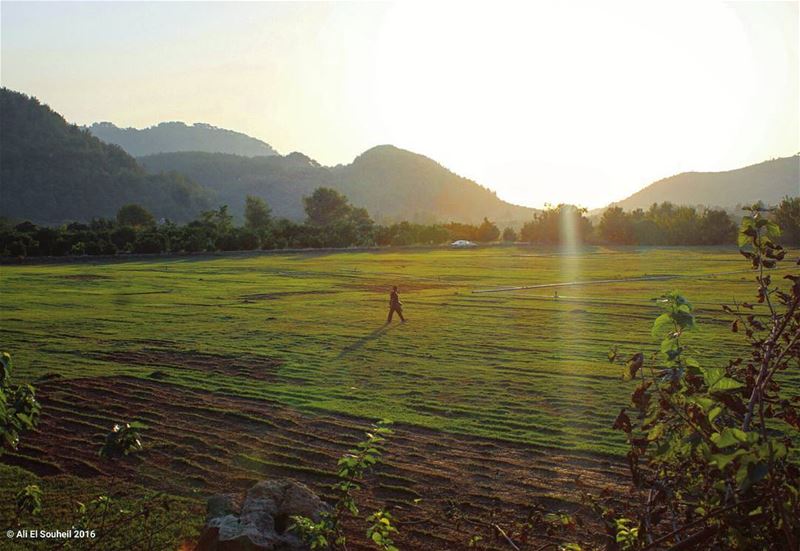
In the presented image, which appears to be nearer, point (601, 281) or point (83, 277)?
point (601, 281)

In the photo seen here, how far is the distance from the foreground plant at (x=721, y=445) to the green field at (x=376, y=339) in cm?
70

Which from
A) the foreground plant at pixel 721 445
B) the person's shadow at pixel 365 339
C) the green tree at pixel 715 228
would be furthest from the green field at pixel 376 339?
the green tree at pixel 715 228

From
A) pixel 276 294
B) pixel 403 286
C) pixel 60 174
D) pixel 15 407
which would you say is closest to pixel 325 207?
pixel 60 174

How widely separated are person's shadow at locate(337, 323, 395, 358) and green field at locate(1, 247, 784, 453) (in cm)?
18

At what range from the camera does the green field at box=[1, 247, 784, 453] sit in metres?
15.9

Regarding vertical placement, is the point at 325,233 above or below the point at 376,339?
above

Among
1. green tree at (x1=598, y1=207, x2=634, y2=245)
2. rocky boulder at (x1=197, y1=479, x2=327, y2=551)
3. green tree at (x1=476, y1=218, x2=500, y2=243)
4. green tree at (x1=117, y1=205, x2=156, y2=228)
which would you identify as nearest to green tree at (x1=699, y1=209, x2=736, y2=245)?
green tree at (x1=598, y1=207, x2=634, y2=245)

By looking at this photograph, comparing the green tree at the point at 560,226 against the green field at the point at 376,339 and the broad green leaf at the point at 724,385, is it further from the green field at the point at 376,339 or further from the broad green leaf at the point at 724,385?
the broad green leaf at the point at 724,385

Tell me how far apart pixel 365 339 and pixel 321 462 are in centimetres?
1326

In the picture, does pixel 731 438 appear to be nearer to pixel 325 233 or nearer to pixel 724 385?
pixel 724 385

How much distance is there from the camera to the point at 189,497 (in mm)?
10617

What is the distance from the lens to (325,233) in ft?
335

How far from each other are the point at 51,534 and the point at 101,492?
1488mm

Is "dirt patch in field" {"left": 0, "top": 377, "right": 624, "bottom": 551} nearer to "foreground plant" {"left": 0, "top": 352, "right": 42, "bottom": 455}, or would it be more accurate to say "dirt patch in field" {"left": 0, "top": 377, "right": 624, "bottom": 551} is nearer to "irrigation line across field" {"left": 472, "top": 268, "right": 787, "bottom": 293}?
"foreground plant" {"left": 0, "top": 352, "right": 42, "bottom": 455}
